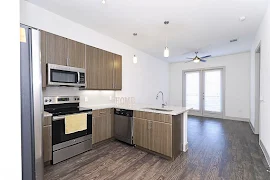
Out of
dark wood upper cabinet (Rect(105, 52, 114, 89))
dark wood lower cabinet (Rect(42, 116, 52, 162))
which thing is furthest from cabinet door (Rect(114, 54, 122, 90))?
dark wood lower cabinet (Rect(42, 116, 52, 162))

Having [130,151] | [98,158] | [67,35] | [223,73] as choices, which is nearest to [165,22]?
[67,35]

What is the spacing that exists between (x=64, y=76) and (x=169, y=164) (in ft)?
8.56

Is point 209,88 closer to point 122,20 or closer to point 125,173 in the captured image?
point 122,20

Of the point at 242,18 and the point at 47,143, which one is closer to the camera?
the point at 47,143

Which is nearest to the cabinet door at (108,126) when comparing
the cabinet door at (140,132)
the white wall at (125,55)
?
the cabinet door at (140,132)

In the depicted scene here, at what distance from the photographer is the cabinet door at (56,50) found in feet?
8.14

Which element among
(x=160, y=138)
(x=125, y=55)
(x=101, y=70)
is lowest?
(x=160, y=138)

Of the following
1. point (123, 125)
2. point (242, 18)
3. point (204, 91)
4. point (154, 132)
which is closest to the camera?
point (154, 132)

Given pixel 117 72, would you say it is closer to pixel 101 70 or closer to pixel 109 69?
pixel 109 69

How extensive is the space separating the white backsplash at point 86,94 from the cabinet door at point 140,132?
1250 millimetres

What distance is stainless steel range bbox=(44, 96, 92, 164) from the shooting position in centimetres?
242

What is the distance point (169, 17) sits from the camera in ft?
9.46

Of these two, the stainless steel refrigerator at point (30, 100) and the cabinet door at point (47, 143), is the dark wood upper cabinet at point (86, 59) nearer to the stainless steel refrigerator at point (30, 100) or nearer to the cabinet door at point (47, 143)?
the cabinet door at point (47, 143)
